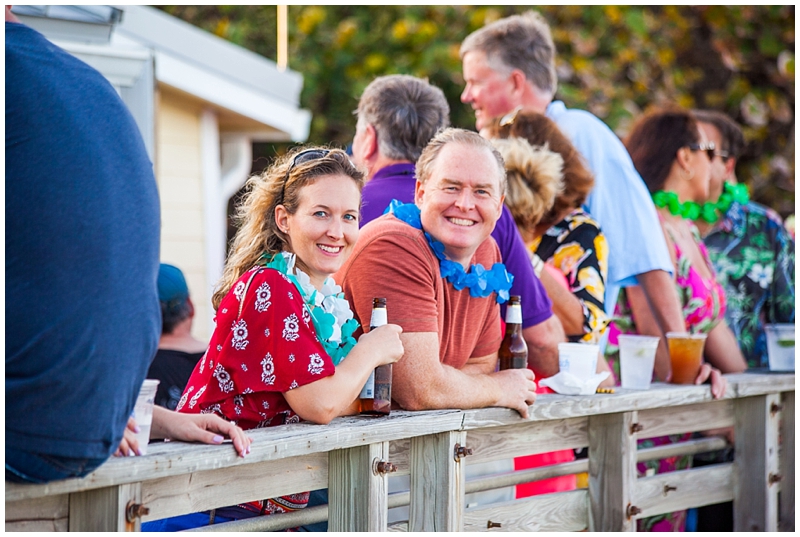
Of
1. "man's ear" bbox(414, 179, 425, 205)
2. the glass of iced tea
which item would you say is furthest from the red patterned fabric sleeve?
the glass of iced tea

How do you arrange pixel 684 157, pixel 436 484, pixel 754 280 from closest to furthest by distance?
pixel 436 484, pixel 684 157, pixel 754 280

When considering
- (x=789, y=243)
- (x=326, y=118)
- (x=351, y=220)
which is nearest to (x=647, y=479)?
(x=351, y=220)

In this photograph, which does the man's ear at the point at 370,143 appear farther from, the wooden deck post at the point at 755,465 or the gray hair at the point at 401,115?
the wooden deck post at the point at 755,465

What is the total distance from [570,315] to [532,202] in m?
0.42

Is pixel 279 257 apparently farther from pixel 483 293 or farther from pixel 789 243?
pixel 789 243

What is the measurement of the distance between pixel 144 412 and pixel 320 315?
0.53m

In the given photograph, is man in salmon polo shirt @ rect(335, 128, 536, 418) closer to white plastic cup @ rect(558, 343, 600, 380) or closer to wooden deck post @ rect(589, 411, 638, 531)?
white plastic cup @ rect(558, 343, 600, 380)

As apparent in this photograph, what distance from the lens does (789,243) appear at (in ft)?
15.6

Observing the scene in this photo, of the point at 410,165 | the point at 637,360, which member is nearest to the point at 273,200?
the point at 410,165

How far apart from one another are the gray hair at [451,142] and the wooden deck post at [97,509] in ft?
4.38

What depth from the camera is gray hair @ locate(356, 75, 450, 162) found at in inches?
125

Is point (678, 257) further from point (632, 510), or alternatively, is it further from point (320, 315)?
point (320, 315)

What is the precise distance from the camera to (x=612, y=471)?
3176 millimetres

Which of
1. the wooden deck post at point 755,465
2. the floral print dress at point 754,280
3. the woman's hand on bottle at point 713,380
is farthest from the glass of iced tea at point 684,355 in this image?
the floral print dress at point 754,280
